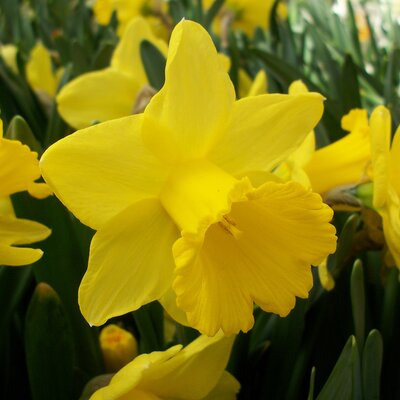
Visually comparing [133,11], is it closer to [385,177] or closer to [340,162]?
[340,162]

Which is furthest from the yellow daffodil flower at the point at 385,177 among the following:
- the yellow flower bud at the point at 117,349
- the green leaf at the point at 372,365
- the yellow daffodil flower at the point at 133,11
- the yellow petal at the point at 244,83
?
the yellow daffodil flower at the point at 133,11

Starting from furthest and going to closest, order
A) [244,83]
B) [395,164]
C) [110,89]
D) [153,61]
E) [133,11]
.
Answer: [133,11] → [244,83] → [110,89] → [153,61] → [395,164]

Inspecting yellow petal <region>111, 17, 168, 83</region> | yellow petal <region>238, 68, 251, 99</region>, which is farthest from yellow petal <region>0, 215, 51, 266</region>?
yellow petal <region>238, 68, 251, 99</region>

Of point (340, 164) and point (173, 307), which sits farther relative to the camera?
point (340, 164)

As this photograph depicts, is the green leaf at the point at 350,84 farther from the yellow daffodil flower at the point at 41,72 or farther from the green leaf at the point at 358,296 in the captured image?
the yellow daffodil flower at the point at 41,72

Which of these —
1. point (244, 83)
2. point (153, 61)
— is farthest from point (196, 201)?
point (244, 83)

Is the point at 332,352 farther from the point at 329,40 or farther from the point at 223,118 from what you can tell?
the point at 329,40

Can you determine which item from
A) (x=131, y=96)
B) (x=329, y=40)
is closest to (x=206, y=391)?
(x=131, y=96)
